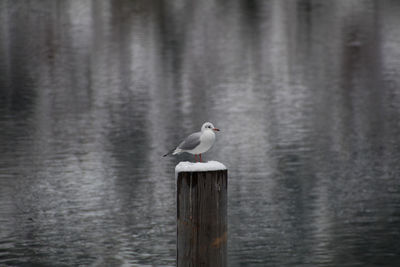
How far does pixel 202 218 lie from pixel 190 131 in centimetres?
2458

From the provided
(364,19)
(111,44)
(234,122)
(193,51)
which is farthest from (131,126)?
(364,19)

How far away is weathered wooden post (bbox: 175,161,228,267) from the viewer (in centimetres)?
809

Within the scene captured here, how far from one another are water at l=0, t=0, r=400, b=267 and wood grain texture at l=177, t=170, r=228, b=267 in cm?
785

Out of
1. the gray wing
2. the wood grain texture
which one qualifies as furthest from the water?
the wood grain texture

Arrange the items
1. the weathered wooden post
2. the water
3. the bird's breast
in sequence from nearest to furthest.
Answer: the weathered wooden post → the bird's breast → the water

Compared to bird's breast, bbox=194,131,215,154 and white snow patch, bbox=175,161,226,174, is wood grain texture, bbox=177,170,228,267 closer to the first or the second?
white snow patch, bbox=175,161,226,174

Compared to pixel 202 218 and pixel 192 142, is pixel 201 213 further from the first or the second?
pixel 192 142

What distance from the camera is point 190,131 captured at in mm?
32719

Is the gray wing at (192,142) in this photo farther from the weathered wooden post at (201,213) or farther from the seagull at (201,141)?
the weathered wooden post at (201,213)

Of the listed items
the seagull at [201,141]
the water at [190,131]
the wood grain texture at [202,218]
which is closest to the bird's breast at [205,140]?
the seagull at [201,141]

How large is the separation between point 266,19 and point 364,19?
11.2 m

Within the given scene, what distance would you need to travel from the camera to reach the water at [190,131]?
17609mm

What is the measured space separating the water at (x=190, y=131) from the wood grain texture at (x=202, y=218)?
7.85 metres

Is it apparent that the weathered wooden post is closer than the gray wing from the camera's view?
Yes
